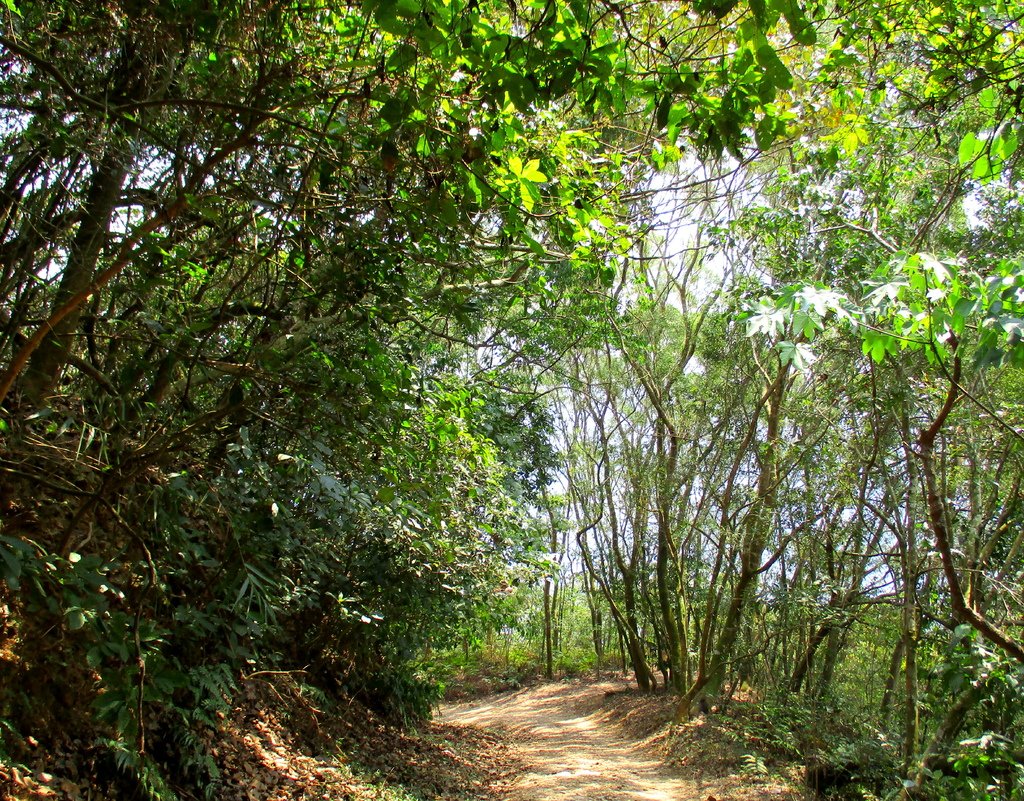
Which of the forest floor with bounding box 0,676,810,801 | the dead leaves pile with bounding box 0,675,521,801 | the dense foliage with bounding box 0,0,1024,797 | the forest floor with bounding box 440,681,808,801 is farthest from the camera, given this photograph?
the forest floor with bounding box 440,681,808,801

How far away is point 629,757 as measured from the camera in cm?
1030

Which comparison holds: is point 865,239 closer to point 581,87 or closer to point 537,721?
point 581,87

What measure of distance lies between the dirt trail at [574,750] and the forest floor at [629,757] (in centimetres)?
1

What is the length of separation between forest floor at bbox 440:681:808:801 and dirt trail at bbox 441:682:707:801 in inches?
0.5

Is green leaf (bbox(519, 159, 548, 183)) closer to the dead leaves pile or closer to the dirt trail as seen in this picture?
the dead leaves pile

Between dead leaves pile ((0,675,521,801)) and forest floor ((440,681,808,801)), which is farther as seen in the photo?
forest floor ((440,681,808,801))

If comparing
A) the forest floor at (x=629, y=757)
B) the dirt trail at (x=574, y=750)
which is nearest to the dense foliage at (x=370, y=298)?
the forest floor at (x=629, y=757)

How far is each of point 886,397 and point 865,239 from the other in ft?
5.60

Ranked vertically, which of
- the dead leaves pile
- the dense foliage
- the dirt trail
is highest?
the dense foliage

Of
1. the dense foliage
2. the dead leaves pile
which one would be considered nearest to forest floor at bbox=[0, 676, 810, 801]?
the dead leaves pile

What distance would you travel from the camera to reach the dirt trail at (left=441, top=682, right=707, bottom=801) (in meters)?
7.82

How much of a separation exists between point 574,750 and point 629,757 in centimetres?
94

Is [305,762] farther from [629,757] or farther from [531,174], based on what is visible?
[531,174]

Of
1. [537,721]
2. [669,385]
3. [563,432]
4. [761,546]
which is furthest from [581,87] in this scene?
[563,432]
